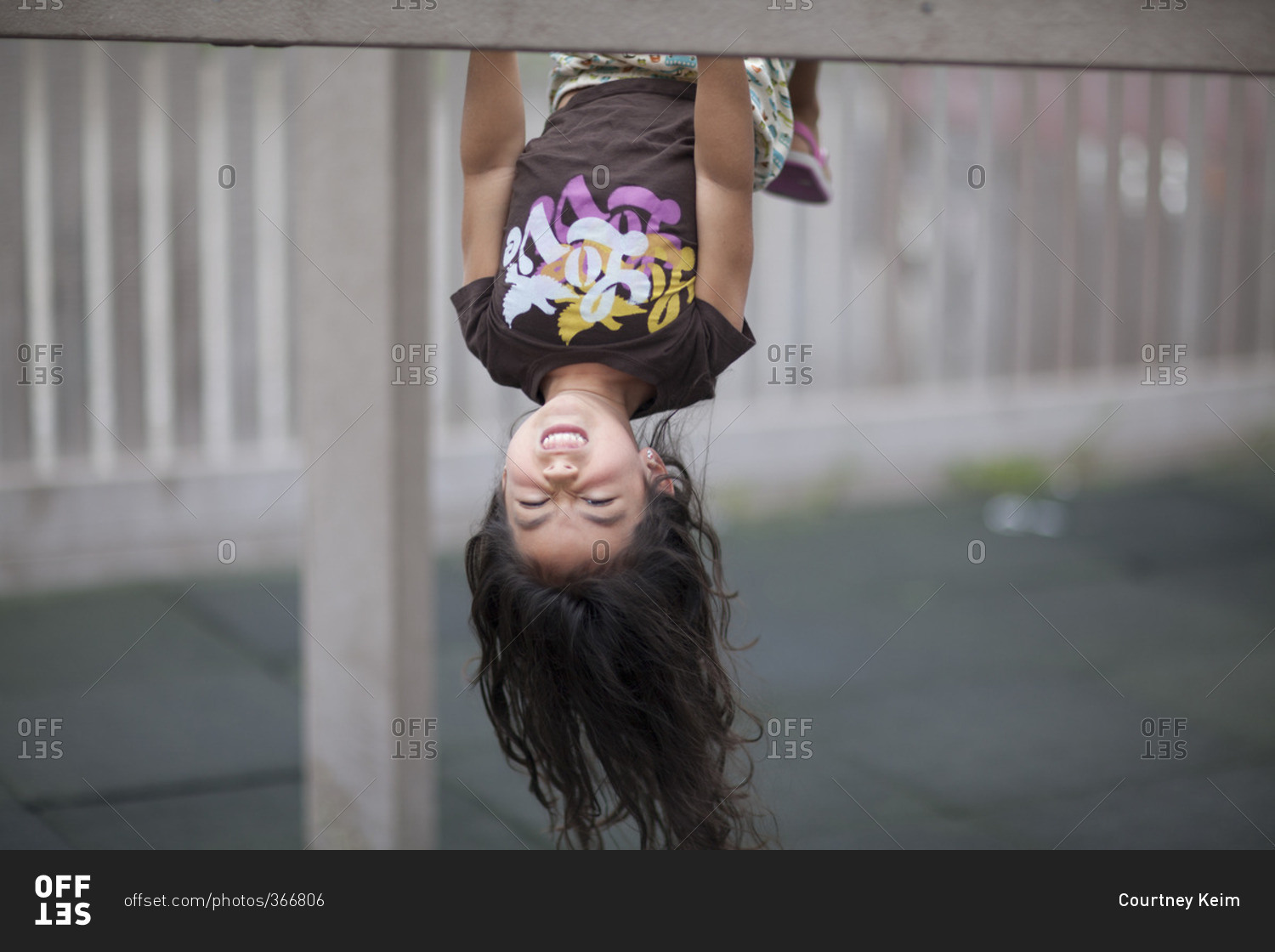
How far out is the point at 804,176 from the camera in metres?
1.99

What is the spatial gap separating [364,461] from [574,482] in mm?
1056

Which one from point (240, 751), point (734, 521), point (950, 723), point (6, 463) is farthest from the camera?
point (734, 521)

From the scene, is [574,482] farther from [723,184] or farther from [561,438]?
[723,184]

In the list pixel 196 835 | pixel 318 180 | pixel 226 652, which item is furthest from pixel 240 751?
pixel 318 180

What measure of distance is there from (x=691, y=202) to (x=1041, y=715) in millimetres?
2295

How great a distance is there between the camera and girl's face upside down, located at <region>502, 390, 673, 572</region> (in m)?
1.55

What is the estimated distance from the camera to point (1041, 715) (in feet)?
11.3

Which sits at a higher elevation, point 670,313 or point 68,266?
point 68,266

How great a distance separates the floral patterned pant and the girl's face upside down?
0.37 metres

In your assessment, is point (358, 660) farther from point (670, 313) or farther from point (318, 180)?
point (670, 313)

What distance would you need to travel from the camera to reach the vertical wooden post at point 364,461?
2406mm

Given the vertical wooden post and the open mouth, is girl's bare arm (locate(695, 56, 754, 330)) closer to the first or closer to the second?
the open mouth

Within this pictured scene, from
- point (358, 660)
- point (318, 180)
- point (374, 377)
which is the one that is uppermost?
point (318, 180)
